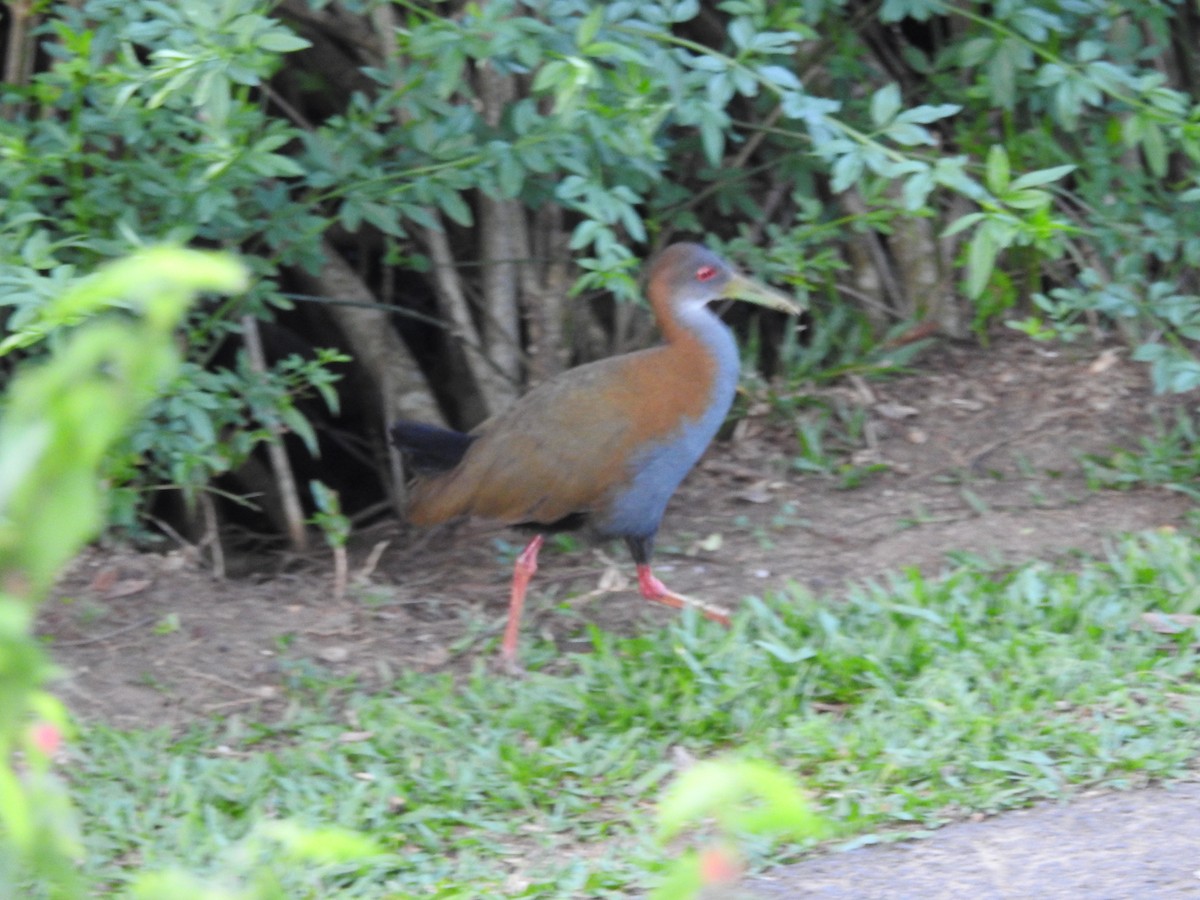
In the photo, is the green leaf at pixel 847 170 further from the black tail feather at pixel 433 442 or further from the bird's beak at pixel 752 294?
the black tail feather at pixel 433 442

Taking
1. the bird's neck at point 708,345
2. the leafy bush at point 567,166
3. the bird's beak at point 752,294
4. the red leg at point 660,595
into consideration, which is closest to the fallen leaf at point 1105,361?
the leafy bush at point 567,166

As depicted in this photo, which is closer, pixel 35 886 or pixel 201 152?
pixel 35 886

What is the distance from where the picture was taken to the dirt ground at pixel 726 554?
5.00m

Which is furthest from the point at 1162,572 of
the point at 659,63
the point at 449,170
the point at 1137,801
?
the point at 449,170

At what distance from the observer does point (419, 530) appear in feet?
20.4

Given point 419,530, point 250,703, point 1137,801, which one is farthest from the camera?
point 419,530

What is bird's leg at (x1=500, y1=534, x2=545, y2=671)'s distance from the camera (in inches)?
197

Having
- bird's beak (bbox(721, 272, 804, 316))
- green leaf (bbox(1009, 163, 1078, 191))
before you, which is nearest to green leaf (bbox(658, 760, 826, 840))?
green leaf (bbox(1009, 163, 1078, 191))

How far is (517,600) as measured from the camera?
202 inches

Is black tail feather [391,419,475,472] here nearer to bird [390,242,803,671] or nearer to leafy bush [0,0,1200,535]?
bird [390,242,803,671]

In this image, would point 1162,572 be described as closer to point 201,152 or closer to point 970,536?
point 970,536

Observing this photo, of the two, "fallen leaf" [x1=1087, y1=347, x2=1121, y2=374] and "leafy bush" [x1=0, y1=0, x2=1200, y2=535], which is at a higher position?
"leafy bush" [x1=0, y1=0, x2=1200, y2=535]

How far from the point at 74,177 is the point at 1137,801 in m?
3.72

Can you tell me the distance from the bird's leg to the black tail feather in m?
0.39
